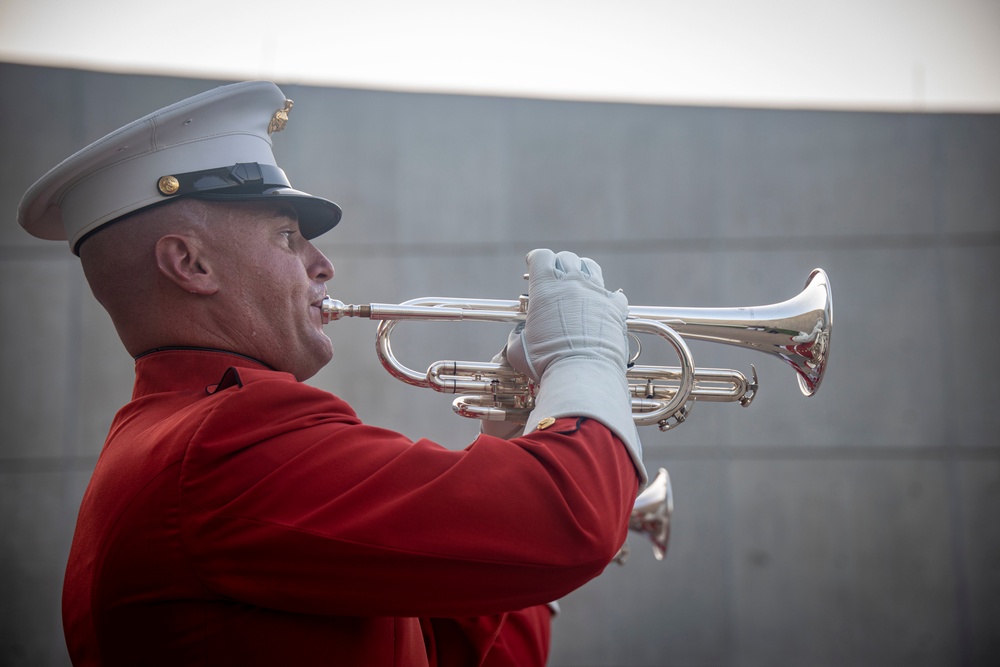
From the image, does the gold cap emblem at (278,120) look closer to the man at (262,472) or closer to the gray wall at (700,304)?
the man at (262,472)

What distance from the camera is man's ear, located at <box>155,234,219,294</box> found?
1809 millimetres

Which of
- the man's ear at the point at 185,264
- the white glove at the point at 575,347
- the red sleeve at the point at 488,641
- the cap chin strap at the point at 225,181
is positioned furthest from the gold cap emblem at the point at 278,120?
the red sleeve at the point at 488,641

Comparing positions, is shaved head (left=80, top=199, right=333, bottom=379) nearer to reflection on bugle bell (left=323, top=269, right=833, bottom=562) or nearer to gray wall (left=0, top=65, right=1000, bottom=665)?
reflection on bugle bell (left=323, top=269, right=833, bottom=562)

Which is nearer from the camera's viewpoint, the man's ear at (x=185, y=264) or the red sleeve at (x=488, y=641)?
the man's ear at (x=185, y=264)

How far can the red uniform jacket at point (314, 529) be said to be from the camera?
141 centimetres

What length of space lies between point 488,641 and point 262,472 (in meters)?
1.09

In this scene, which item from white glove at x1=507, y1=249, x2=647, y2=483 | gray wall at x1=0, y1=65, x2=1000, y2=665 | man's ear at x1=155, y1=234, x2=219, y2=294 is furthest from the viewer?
gray wall at x1=0, y1=65, x2=1000, y2=665

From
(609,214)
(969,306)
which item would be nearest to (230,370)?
(609,214)

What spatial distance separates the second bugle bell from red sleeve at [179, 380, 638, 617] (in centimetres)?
82

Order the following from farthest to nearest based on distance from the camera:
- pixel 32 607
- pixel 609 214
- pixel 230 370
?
pixel 609 214 < pixel 32 607 < pixel 230 370

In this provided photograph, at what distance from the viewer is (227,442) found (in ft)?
4.74

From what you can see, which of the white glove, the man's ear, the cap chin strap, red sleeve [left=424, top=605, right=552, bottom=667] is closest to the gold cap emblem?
the cap chin strap

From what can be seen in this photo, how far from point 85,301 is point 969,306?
20.6ft

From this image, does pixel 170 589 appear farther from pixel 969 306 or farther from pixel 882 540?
pixel 969 306
